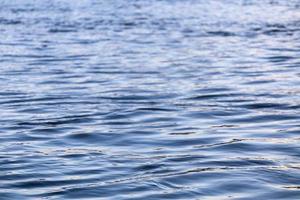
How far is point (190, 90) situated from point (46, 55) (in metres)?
7.02

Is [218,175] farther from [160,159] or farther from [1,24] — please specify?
[1,24]

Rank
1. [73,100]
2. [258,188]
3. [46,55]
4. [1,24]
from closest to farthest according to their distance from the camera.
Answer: [258,188]
[73,100]
[46,55]
[1,24]

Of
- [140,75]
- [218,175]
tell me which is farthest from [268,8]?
[218,175]

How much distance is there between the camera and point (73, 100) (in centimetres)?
1287

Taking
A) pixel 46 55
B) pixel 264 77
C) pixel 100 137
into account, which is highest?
pixel 46 55

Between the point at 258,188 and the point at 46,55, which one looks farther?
the point at 46,55

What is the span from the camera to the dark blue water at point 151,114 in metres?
7.79

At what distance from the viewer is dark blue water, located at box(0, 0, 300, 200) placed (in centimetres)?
779

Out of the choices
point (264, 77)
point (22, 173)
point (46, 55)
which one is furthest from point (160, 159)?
point (46, 55)

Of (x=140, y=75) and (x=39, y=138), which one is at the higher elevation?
(x=140, y=75)

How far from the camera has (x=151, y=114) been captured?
11.6 metres

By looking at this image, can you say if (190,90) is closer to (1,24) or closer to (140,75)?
(140,75)

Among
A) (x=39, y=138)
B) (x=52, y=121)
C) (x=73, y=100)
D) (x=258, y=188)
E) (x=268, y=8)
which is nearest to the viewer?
(x=258, y=188)

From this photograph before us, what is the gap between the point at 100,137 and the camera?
9.98m
